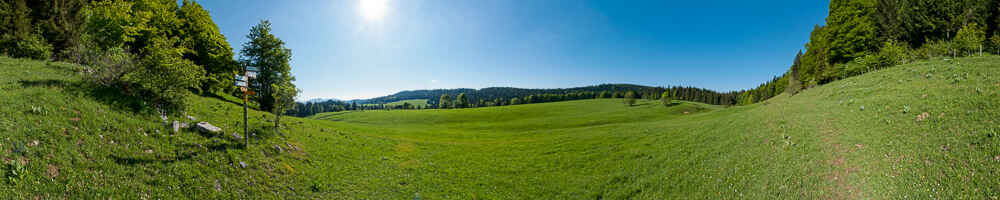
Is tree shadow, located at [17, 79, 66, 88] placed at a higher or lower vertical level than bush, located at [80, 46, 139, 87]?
lower

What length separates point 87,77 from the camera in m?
10.0

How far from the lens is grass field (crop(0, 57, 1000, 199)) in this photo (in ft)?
19.4

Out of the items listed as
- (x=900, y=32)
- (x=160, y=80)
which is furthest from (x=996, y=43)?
(x=160, y=80)

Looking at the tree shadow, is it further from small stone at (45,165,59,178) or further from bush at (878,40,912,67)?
bush at (878,40,912,67)

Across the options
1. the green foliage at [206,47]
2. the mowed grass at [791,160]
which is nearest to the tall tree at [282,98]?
the mowed grass at [791,160]

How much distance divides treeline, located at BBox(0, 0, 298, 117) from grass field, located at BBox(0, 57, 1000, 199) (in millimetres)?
940

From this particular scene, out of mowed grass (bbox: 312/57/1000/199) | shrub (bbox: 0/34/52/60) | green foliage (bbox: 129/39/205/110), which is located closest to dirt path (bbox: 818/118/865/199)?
mowed grass (bbox: 312/57/1000/199)

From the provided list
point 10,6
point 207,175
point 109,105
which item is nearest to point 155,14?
point 10,6

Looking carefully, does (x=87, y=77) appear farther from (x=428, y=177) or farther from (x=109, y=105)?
(x=428, y=177)

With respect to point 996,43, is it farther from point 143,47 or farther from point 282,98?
point 143,47

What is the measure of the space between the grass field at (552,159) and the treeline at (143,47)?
0.94 meters

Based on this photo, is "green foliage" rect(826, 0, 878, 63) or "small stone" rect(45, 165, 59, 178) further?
Answer: "green foliage" rect(826, 0, 878, 63)

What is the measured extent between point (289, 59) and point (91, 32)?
13.4 m

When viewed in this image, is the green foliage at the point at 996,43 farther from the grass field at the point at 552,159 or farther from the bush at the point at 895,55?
the grass field at the point at 552,159
